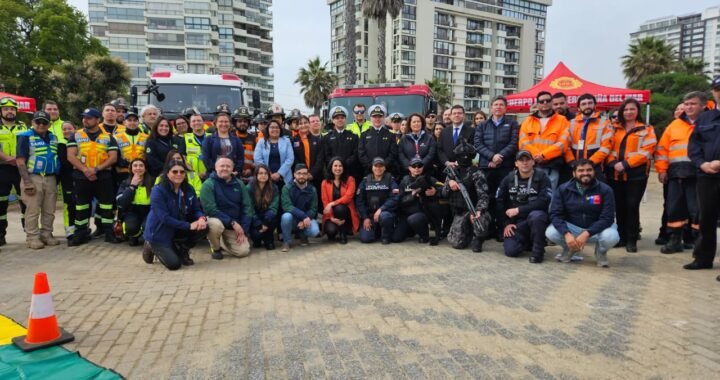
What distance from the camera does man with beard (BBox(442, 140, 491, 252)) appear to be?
21.1 feet

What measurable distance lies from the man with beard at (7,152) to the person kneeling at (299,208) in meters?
3.93

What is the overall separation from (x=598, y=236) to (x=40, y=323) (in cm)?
570

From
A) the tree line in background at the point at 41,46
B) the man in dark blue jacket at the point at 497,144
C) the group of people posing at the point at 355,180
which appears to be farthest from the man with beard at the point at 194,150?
the tree line in background at the point at 41,46

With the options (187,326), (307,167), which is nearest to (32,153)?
(307,167)

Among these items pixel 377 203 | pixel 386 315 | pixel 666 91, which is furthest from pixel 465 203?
pixel 666 91

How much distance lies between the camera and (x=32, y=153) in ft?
21.6

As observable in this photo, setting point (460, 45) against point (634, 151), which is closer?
point (634, 151)

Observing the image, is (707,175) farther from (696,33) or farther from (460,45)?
(696,33)

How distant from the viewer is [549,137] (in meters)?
6.45

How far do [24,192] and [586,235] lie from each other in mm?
7672

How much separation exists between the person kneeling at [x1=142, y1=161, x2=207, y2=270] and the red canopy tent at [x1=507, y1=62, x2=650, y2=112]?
9899mm

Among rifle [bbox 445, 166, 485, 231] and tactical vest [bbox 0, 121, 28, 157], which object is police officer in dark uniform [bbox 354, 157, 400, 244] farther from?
tactical vest [bbox 0, 121, 28, 157]

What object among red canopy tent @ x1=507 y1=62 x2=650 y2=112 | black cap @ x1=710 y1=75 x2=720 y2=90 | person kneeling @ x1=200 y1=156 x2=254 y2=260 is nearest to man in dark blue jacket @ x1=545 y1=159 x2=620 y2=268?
black cap @ x1=710 y1=75 x2=720 y2=90

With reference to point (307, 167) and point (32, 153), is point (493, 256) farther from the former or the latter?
point (32, 153)
